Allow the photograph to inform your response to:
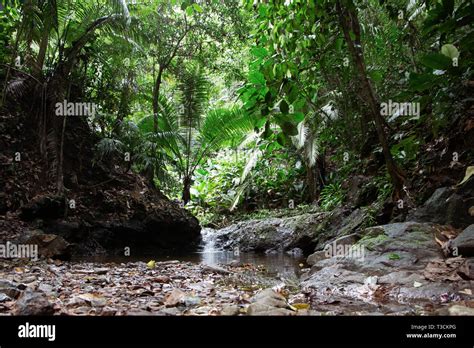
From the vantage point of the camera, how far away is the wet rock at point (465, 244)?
325 cm

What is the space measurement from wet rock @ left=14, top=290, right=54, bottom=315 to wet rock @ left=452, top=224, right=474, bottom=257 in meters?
3.04

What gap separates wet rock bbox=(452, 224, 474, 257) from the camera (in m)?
3.25

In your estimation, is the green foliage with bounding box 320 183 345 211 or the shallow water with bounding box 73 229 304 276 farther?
the green foliage with bounding box 320 183 345 211

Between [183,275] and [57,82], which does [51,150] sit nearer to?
[57,82]

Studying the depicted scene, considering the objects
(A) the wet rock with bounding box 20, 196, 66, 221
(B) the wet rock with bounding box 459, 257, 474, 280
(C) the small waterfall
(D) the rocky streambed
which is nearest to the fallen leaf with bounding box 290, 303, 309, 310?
(D) the rocky streambed

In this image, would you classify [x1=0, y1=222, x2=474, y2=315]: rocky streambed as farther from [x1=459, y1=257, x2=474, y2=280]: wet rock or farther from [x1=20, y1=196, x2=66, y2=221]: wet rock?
[x1=20, y1=196, x2=66, y2=221]: wet rock

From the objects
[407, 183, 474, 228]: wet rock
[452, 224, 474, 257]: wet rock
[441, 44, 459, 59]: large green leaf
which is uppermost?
[441, 44, 459, 59]: large green leaf

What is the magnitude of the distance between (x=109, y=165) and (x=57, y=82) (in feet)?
6.87

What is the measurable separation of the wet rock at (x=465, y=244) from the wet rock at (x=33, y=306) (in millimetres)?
3041

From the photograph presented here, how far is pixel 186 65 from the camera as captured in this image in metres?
10.5

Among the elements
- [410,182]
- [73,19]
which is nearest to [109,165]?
[73,19]

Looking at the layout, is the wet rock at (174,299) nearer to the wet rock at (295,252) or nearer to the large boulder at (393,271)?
the large boulder at (393,271)

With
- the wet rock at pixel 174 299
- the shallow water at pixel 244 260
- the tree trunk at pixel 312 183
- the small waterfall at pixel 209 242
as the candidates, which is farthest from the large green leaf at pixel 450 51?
the tree trunk at pixel 312 183

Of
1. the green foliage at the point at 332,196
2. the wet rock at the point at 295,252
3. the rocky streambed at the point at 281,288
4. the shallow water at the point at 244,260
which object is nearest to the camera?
the rocky streambed at the point at 281,288
